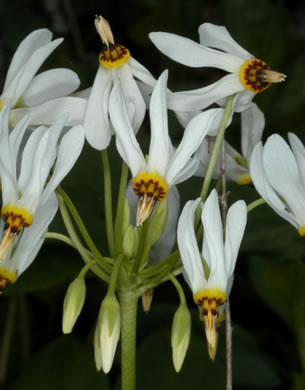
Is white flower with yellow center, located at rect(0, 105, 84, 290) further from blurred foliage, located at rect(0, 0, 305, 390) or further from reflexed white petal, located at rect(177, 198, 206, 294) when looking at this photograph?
blurred foliage, located at rect(0, 0, 305, 390)

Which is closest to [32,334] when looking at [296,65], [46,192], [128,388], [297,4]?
[128,388]

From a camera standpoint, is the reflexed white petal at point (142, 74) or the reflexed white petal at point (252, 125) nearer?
the reflexed white petal at point (142, 74)

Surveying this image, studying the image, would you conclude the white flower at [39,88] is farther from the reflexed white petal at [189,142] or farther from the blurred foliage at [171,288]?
the blurred foliage at [171,288]

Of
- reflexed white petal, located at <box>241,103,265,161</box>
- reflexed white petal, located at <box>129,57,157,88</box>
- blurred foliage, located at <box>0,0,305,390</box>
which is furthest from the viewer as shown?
blurred foliage, located at <box>0,0,305,390</box>

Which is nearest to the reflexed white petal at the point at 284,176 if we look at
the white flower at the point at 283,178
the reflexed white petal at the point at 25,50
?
the white flower at the point at 283,178

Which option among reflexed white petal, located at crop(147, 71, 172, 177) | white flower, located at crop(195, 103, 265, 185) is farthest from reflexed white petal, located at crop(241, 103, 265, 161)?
reflexed white petal, located at crop(147, 71, 172, 177)
